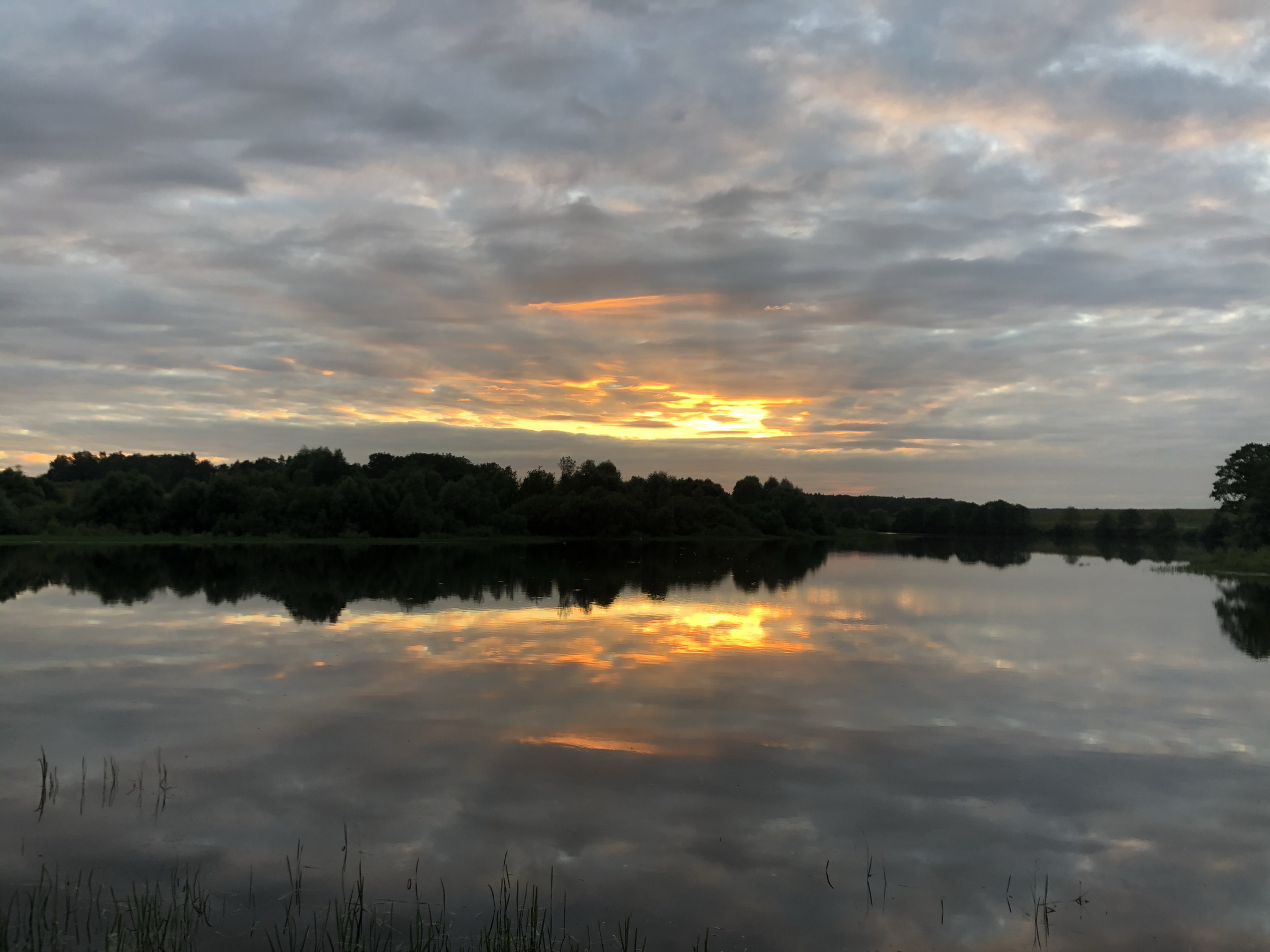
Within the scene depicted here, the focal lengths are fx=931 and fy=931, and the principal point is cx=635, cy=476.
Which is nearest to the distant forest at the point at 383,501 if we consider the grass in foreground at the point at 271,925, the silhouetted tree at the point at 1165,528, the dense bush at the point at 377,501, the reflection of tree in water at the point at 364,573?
the dense bush at the point at 377,501

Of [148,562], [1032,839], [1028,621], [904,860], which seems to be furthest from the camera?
[148,562]

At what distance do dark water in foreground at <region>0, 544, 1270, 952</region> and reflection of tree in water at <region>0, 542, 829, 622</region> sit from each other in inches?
227

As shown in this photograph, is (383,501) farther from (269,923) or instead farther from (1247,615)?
(269,923)

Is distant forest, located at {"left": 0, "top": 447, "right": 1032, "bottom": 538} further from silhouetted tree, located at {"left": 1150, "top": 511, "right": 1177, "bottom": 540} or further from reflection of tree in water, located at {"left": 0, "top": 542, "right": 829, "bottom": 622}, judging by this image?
silhouetted tree, located at {"left": 1150, "top": 511, "right": 1177, "bottom": 540}

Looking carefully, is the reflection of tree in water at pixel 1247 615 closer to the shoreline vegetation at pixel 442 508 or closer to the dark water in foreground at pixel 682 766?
the dark water in foreground at pixel 682 766

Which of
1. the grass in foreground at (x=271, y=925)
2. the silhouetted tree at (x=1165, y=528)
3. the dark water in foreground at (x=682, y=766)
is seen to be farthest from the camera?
the silhouetted tree at (x=1165, y=528)

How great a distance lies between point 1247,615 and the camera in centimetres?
3331

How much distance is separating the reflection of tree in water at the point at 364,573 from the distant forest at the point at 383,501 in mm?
12243

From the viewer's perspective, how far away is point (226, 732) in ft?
45.4

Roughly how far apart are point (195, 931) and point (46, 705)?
1024 centimetres

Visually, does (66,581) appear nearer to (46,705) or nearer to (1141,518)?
(46,705)

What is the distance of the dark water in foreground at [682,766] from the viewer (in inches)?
331

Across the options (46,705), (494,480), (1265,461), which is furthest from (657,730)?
(494,480)

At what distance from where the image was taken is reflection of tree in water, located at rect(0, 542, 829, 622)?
1372 inches
